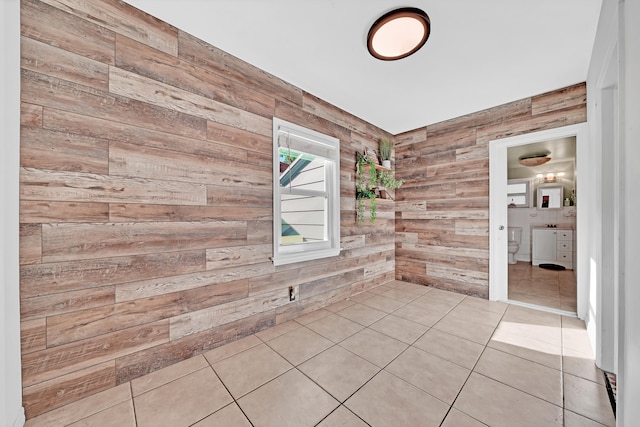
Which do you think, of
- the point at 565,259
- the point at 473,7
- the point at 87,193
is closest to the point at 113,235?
the point at 87,193

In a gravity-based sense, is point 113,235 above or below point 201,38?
below

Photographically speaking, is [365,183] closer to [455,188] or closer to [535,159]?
[455,188]

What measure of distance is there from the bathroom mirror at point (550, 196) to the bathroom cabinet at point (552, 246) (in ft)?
1.79

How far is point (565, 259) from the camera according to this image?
4961 mm

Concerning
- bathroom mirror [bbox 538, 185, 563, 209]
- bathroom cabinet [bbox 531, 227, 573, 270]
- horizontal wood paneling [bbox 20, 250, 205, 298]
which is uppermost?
bathroom mirror [bbox 538, 185, 563, 209]

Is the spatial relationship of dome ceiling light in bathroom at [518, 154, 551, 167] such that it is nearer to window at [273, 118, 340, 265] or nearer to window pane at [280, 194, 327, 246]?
window at [273, 118, 340, 265]

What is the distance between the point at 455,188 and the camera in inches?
132

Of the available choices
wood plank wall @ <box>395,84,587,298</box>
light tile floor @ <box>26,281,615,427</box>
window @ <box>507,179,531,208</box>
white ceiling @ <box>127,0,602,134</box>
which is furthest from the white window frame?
light tile floor @ <box>26,281,615,427</box>

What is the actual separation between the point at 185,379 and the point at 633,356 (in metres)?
2.26

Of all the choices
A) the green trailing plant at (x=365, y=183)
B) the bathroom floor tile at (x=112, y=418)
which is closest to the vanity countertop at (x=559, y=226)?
the green trailing plant at (x=365, y=183)

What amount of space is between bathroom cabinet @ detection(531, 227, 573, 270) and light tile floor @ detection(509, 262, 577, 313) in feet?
1.36

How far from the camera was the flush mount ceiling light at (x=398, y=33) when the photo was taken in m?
1.64

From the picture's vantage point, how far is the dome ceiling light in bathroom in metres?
4.84

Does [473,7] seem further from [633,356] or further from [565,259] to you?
[565,259]
